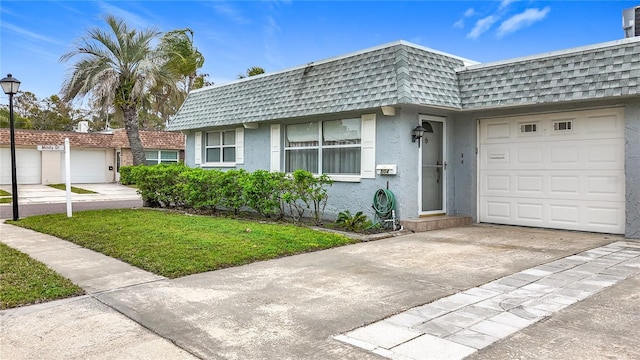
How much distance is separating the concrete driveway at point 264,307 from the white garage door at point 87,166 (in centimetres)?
2762

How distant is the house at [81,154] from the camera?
2745 centimetres

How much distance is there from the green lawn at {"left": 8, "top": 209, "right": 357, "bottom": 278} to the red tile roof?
64.9 ft

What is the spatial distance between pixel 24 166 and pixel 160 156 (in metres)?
7.97

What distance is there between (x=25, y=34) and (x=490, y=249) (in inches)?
785

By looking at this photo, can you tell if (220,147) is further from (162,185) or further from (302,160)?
(302,160)

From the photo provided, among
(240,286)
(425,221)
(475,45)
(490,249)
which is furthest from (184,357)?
(475,45)

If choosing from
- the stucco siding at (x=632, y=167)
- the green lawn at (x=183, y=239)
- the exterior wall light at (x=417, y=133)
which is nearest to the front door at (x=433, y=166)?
the exterior wall light at (x=417, y=133)

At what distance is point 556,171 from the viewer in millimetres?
8656

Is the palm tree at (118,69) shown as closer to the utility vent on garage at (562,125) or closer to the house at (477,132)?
the house at (477,132)

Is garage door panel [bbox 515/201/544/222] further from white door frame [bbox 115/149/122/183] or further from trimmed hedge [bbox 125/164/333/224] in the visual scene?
white door frame [bbox 115/149/122/183]

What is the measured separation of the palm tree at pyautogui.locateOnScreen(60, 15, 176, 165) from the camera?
1567 cm

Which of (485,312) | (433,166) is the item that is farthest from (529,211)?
(485,312)

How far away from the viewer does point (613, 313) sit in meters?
3.92

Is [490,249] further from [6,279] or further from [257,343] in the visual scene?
[6,279]
